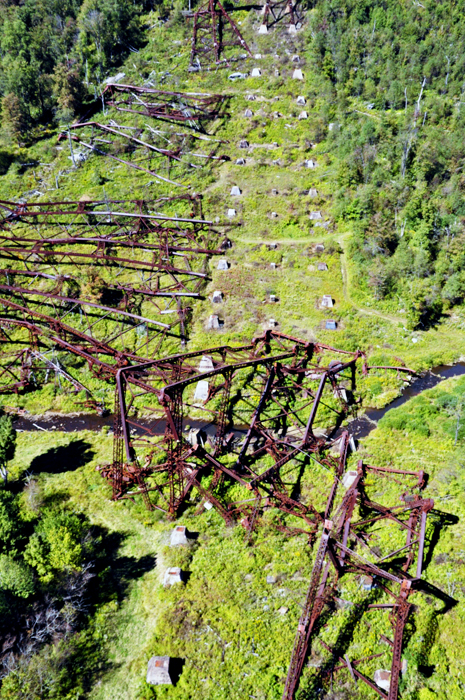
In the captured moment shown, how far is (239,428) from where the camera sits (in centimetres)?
3747

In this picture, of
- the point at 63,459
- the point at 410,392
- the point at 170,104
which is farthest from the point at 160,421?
the point at 170,104

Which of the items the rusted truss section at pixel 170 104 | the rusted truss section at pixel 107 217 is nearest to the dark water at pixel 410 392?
the rusted truss section at pixel 107 217

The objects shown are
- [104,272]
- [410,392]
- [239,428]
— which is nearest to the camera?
[239,428]

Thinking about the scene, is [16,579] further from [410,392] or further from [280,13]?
[280,13]

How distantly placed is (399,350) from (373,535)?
20.9 meters

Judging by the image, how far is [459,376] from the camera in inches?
1640

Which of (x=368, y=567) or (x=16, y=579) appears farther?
(x=368, y=567)

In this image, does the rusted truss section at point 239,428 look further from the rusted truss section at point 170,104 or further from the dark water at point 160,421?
the rusted truss section at point 170,104

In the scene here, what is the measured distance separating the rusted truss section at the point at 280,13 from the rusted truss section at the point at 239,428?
6597 centimetres

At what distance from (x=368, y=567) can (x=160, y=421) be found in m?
21.0

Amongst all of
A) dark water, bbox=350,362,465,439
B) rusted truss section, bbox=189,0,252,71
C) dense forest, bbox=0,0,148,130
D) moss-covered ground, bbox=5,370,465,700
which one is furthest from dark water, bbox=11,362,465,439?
rusted truss section, bbox=189,0,252,71

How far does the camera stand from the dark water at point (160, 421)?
37.7 m

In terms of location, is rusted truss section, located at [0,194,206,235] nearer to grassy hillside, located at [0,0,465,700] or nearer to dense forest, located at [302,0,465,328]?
grassy hillside, located at [0,0,465,700]

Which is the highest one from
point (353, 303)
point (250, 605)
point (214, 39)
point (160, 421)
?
point (214, 39)
